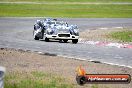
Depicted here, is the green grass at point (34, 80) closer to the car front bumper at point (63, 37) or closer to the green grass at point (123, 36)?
the car front bumper at point (63, 37)

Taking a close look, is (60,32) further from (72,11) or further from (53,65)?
(72,11)

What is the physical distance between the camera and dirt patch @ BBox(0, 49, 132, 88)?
58.0 feet

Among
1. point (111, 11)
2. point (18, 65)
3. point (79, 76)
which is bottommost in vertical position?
point (111, 11)

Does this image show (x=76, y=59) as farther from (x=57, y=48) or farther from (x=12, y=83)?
(x=12, y=83)

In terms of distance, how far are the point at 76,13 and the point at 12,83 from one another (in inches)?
2301

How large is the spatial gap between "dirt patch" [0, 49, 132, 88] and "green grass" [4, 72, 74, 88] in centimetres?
44

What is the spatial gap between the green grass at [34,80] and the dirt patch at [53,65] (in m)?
0.44

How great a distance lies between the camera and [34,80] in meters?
15.4

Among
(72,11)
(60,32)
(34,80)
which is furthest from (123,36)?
(72,11)

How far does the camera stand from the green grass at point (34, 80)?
567 inches

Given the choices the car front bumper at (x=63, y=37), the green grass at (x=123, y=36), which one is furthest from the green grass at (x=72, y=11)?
the car front bumper at (x=63, y=37)

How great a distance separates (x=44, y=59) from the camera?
2169cm

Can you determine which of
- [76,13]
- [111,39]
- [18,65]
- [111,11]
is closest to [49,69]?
[18,65]

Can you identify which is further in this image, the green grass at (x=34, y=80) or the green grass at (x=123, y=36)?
the green grass at (x=123, y=36)
